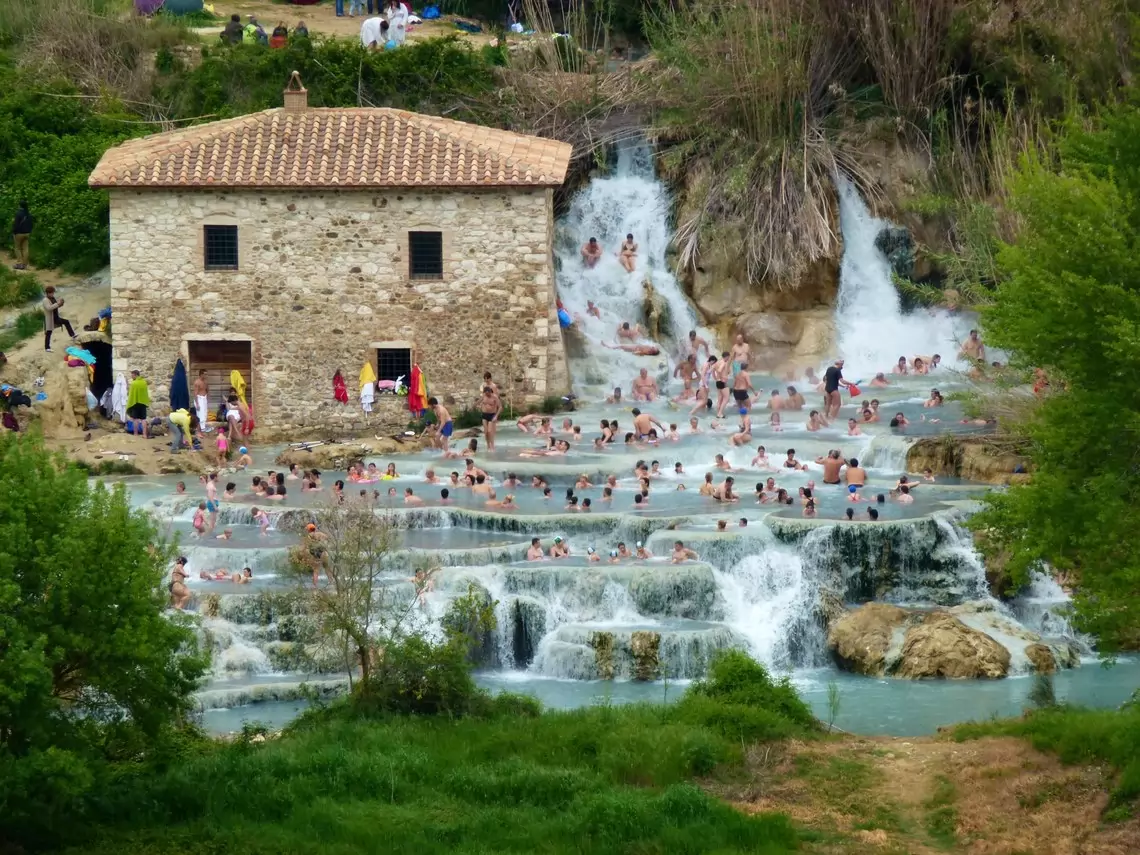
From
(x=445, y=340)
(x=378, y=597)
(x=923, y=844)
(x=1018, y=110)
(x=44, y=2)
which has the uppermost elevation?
(x=44, y=2)

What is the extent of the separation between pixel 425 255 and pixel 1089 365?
61.6 feet

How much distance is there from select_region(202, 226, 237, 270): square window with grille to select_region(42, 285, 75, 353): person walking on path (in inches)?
115

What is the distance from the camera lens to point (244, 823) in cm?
1909

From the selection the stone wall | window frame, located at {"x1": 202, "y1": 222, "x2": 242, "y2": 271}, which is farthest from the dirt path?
window frame, located at {"x1": 202, "y1": 222, "x2": 242, "y2": 271}

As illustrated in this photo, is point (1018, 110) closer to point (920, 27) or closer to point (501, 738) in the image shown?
point (920, 27)

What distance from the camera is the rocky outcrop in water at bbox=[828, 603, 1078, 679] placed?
A: 1035 inches

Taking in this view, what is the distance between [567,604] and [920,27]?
1812 cm

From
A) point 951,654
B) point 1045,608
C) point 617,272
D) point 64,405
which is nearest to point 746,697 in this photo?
point 951,654

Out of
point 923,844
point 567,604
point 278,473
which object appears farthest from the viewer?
point 278,473

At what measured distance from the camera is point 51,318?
37.3 meters

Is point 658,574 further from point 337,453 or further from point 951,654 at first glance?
point 337,453

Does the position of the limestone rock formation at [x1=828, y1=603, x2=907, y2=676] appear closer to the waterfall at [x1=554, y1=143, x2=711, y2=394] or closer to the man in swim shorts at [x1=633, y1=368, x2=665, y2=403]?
the man in swim shorts at [x1=633, y1=368, x2=665, y2=403]

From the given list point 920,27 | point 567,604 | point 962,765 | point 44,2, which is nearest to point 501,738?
point 962,765

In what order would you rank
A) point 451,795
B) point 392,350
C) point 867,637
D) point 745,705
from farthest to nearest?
1. point 392,350
2. point 867,637
3. point 745,705
4. point 451,795
